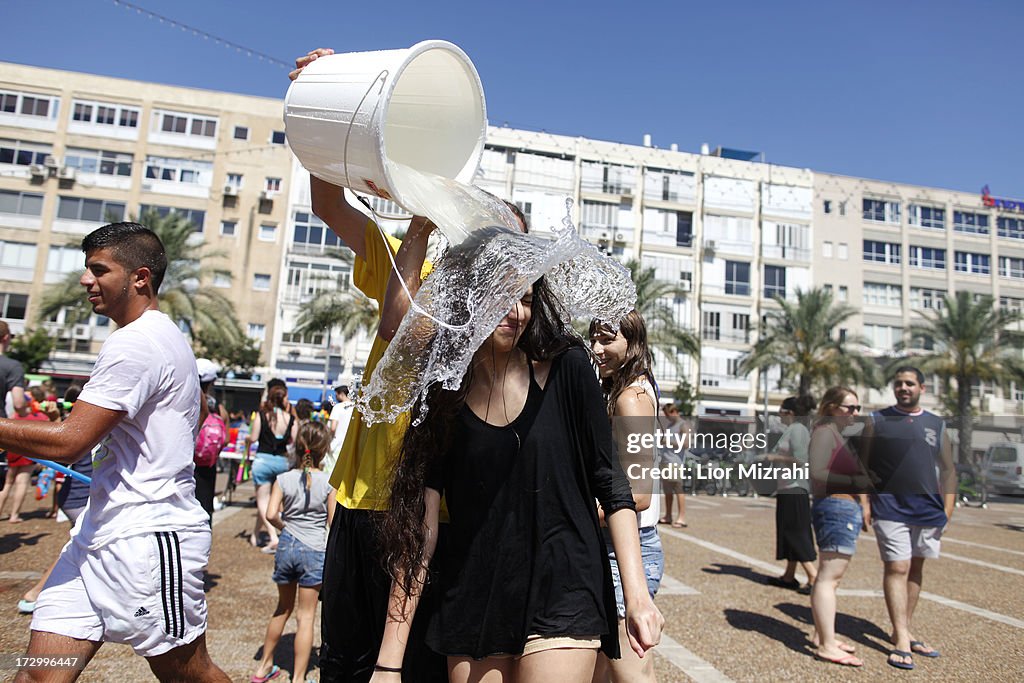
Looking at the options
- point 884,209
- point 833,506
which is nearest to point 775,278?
point 884,209

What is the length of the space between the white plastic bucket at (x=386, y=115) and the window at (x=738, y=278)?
162 feet

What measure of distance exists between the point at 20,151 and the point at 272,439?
148 feet

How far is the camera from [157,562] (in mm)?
2514

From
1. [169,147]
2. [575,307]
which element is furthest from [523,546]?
[169,147]

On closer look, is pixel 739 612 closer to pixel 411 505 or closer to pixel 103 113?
pixel 411 505

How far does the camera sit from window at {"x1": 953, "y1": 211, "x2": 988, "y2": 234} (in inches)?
2071

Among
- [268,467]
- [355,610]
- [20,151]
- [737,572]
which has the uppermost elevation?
[20,151]

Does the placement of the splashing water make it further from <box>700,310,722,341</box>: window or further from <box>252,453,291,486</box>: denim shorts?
<box>700,310,722,341</box>: window

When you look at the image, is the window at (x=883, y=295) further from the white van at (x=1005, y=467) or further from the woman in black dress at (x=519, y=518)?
the woman in black dress at (x=519, y=518)

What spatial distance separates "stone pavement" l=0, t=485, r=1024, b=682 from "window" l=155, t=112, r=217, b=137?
37.7 m

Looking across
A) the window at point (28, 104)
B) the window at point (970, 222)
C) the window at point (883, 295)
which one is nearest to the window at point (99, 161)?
the window at point (28, 104)

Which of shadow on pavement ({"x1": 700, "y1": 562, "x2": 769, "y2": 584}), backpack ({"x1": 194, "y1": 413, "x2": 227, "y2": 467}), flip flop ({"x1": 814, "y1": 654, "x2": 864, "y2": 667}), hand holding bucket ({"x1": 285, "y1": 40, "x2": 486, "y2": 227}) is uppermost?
hand holding bucket ({"x1": 285, "y1": 40, "x2": 486, "y2": 227})

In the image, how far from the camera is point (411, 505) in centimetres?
210

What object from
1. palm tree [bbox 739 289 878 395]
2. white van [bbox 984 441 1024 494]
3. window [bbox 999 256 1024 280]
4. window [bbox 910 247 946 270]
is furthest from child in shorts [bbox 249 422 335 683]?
window [bbox 999 256 1024 280]
